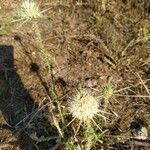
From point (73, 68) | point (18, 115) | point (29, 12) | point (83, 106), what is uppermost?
point (29, 12)

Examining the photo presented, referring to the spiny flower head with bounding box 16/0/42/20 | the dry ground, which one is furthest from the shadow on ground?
the spiny flower head with bounding box 16/0/42/20

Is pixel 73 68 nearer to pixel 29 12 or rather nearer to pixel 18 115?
pixel 18 115

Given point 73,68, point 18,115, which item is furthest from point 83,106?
point 73,68

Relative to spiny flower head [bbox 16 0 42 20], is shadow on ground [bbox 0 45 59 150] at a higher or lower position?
lower

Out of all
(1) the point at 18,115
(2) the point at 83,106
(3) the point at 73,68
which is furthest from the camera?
(3) the point at 73,68

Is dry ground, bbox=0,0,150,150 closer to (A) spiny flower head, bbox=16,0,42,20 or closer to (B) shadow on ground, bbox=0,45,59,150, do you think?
(B) shadow on ground, bbox=0,45,59,150

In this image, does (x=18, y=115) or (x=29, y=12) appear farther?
(x=18, y=115)

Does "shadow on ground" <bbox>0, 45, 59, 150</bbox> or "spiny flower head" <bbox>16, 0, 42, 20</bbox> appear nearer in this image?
"spiny flower head" <bbox>16, 0, 42, 20</bbox>

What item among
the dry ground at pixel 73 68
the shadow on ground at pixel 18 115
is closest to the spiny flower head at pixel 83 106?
the dry ground at pixel 73 68

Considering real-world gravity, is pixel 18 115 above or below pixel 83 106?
below
